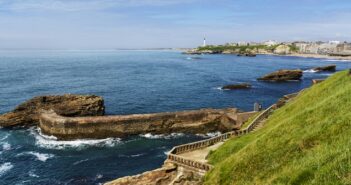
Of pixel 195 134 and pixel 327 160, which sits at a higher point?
→ pixel 327 160

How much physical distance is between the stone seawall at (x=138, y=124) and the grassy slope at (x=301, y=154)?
24.2 meters

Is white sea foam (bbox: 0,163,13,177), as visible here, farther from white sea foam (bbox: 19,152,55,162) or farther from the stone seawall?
the stone seawall

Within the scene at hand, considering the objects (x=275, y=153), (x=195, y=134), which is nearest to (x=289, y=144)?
(x=275, y=153)

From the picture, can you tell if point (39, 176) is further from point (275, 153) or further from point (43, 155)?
point (275, 153)

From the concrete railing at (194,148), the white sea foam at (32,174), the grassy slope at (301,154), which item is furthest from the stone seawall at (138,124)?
the grassy slope at (301,154)

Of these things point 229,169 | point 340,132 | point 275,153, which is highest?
point 340,132

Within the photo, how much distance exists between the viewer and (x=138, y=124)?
57281mm

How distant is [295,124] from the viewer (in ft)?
96.0

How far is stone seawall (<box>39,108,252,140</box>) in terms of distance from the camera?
5538cm

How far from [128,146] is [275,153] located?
29732 mm

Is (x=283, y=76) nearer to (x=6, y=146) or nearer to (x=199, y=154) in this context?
(x=6, y=146)

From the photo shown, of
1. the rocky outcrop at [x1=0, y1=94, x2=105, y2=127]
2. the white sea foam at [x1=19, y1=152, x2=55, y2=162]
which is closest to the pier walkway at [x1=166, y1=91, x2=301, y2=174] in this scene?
the white sea foam at [x1=19, y1=152, x2=55, y2=162]

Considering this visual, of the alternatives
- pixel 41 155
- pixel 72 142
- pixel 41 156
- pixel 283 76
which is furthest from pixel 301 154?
pixel 283 76

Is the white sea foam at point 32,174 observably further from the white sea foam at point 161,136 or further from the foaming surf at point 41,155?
the white sea foam at point 161,136
